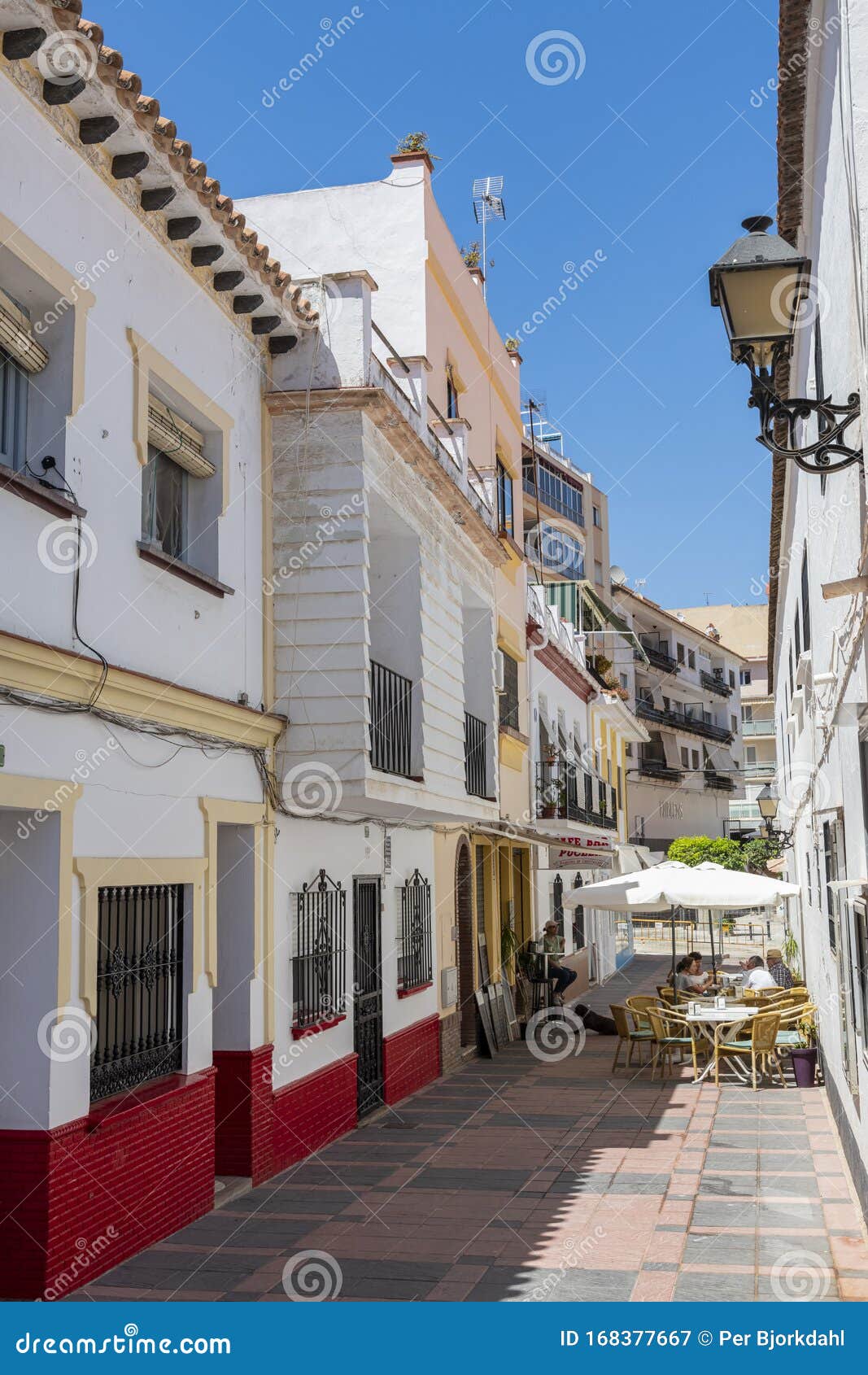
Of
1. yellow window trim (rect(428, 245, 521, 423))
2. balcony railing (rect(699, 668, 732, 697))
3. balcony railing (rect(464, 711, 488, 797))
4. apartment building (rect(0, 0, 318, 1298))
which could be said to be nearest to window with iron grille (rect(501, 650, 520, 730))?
balcony railing (rect(464, 711, 488, 797))

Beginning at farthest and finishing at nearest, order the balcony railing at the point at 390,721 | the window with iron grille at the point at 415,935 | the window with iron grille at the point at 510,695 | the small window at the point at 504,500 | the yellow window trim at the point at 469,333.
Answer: the small window at the point at 504,500
the window with iron grille at the point at 510,695
the yellow window trim at the point at 469,333
the window with iron grille at the point at 415,935
the balcony railing at the point at 390,721

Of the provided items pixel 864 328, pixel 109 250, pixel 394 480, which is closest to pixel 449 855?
pixel 394 480

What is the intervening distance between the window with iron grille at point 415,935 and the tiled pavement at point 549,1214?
4.53ft

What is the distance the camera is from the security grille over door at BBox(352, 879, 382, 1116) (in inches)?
455

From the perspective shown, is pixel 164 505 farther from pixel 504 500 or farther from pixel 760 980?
pixel 504 500

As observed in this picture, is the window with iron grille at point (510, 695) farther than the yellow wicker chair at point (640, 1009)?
Yes

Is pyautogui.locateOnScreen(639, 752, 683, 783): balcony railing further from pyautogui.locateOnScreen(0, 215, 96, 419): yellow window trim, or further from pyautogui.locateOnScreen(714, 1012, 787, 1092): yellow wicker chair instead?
pyautogui.locateOnScreen(0, 215, 96, 419): yellow window trim

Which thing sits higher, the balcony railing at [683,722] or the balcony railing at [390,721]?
the balcony railing at [683,722]

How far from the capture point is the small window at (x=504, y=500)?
1925 centimetres

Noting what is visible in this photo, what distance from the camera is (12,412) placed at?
21.6ft

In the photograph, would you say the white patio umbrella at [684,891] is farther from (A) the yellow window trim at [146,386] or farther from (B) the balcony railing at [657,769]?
(B) the balcony railing at [657,769]

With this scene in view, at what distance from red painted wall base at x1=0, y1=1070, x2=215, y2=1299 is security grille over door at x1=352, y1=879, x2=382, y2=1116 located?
349 cm

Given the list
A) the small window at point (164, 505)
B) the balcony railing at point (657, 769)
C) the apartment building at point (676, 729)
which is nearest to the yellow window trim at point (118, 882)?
the small window at point (164, 505)

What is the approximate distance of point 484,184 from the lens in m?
19.7
